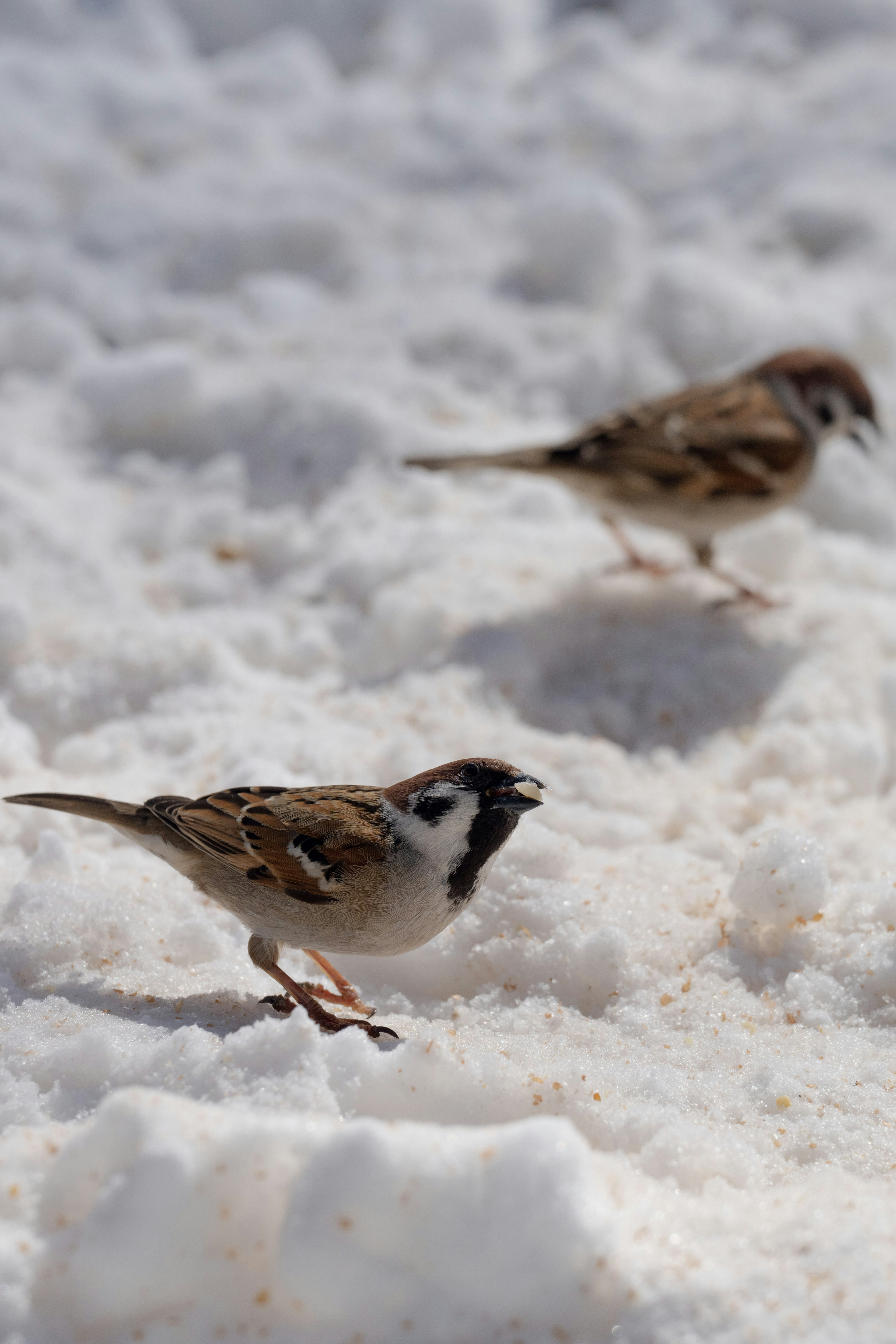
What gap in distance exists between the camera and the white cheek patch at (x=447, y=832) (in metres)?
2.26

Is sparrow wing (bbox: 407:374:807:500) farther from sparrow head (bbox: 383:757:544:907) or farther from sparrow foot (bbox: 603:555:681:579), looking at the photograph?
sparrow head (bbox: 383:757:544:907)

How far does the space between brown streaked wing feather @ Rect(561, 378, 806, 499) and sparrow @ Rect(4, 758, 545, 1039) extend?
2.01 metres

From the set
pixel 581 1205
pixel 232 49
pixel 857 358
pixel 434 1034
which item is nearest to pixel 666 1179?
pixel 581 1205

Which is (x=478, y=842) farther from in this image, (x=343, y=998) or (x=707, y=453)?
(x=707, y=453)

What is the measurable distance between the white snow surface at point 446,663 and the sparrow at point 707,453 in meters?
0.35

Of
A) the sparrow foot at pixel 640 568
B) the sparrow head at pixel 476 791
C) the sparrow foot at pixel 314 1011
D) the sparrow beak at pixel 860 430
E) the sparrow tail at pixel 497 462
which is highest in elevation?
the sparrow head at pixel 476 791

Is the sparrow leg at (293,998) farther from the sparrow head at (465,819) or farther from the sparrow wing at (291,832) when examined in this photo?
the sparrow head at (465,819)

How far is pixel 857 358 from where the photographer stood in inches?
215

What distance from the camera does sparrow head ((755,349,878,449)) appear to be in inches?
167

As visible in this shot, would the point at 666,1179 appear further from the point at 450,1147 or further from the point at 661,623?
the point at 661,623

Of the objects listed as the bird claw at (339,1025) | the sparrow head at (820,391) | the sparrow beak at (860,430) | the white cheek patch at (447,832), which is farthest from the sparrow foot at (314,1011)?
the sparrow beak at (860,430)

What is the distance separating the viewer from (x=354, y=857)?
227cm

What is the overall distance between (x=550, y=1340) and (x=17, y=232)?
5.36 meters

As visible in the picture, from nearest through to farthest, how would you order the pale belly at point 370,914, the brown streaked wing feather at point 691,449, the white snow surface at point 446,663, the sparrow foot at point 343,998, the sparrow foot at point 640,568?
the white snow surface at point 446,663
the pale belly at point 370,914
the sparrow foot at point 343,998
the brown streaked wing feather at point 691,449
the sparrow foot at point 640,568
